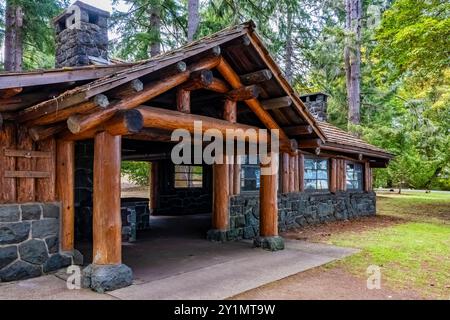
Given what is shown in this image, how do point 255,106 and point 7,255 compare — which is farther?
point 255,106

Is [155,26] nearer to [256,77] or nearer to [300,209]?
[300,209]

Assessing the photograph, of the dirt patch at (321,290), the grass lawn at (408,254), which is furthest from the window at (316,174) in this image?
the dirt patch at (321,290)

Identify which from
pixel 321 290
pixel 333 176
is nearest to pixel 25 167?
pixel 321 290

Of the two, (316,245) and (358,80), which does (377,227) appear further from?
(358,80)

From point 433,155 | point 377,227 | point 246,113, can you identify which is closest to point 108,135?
point 246,113

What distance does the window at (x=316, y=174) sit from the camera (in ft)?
37.0

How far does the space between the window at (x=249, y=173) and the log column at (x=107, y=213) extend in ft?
15.6

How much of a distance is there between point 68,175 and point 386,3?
18.6 meters

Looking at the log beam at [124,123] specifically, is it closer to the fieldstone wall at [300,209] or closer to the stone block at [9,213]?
the stone block at [9,213]

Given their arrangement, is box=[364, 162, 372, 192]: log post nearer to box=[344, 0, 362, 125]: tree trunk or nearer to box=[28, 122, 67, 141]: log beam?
box=[344, 0, 362, 125]: tree trunk

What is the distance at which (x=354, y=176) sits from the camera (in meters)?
13.6

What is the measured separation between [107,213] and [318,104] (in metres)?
11.5

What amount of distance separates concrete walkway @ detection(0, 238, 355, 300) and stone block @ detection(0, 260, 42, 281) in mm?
118

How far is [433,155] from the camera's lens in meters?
18.0
